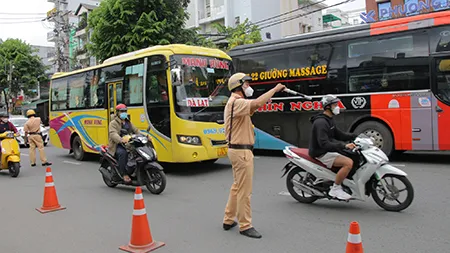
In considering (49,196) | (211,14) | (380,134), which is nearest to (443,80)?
(380,134)

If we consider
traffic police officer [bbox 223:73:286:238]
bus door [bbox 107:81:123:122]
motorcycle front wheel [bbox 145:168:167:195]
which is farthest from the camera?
bus door [bbox 107:81:123:122]

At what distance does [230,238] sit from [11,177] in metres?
7.64

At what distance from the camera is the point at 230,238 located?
4.50m

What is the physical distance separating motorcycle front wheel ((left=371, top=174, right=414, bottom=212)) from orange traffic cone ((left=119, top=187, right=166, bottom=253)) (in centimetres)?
308

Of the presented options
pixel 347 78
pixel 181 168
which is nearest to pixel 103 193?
pixel 181 168

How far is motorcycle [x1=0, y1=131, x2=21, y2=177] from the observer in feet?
32.0

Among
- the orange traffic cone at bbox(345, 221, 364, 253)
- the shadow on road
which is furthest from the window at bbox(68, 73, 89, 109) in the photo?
the orange traffic cone at bbox(345, 221, 364, 253)

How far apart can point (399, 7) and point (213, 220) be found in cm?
2107

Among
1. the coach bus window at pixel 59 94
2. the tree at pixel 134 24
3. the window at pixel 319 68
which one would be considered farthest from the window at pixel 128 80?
the tree at pixel 134 24

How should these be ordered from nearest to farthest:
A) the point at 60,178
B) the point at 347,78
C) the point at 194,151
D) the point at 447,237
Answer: the point at 447,237 → the point at 194,151 → the point at 60,178 → the point at 347,78

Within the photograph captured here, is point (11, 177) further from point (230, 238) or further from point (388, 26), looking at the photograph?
point (388, 26)

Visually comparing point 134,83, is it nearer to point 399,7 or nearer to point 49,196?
point 49,196

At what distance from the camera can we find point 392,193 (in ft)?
17.2

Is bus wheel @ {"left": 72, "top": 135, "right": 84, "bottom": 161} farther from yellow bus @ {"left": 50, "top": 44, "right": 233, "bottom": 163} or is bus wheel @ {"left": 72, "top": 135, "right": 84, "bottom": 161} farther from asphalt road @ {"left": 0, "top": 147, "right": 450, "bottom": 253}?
asphalt road @ {"left": 0, "top": 147, "right": 450, "bottom": 253}
